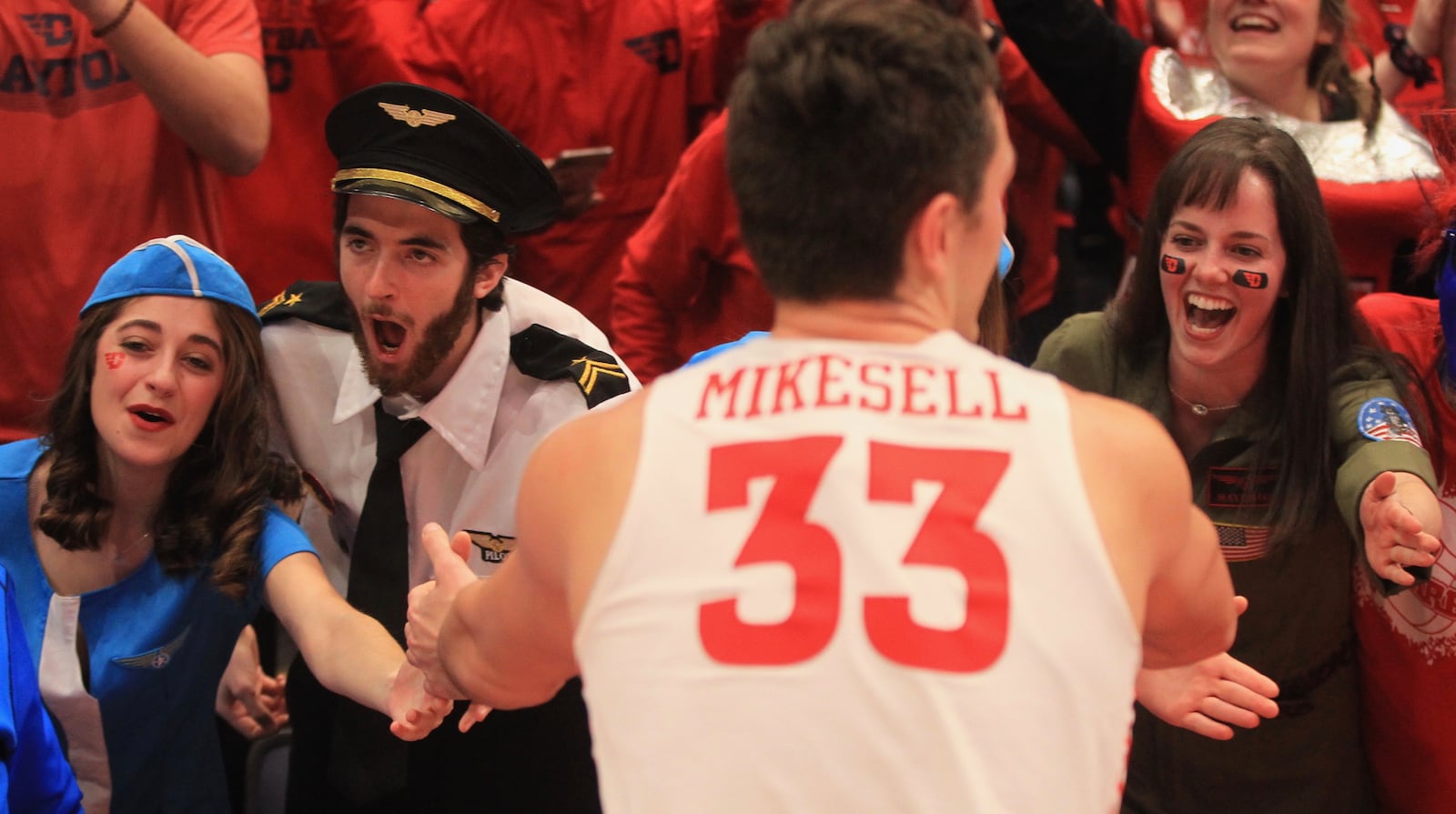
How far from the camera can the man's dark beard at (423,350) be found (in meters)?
2.99

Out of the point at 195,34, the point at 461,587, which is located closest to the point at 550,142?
the point at 195,34

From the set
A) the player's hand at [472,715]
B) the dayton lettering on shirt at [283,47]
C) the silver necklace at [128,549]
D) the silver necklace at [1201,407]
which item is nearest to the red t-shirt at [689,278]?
the dayton lettering on shirt at [283,47]

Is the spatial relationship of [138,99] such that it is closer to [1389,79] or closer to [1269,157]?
[1269,157]

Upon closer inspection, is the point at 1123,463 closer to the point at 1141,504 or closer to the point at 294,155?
the point at 1141,504

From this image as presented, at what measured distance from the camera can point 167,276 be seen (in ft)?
9.40

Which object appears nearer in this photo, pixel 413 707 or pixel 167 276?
pixel 413 707

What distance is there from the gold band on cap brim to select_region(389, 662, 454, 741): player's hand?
1.00 meters

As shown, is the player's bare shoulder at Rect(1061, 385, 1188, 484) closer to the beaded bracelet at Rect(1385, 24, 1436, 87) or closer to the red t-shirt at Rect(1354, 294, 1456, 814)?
the red t-shirt at Rect(1354, 294, 1456, 814)

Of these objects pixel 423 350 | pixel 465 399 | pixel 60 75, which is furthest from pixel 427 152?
pixel 60 75

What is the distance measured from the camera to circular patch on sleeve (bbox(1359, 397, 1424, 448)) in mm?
2566

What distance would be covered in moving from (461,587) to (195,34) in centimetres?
196

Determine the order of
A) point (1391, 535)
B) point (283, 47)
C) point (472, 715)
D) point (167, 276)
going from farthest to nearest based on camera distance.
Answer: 1. point (283, 47)
2. point (167, 276)
3. point (1391, 535)
4. point (472, 715)

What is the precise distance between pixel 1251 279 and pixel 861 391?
1518 millimetres

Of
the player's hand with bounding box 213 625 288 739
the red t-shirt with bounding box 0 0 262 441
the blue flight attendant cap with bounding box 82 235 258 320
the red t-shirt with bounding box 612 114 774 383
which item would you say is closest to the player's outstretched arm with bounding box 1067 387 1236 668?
the blue flight attendant cap with bounding box 82 235 258 320
